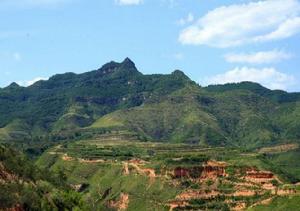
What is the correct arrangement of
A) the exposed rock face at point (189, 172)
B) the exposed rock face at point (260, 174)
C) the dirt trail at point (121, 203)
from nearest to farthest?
1. the exposed rock face at point (260, 174)
2. the dirt trail at point (121, 203)
3. the exposed rock face at point (189, 172)

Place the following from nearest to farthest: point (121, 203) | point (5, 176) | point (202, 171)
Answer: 1. point (5, 176)
2. point (202, 171)
3. point (121, 203)

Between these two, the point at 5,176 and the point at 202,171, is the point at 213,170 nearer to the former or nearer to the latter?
the point at 202,171

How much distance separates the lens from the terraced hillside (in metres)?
141

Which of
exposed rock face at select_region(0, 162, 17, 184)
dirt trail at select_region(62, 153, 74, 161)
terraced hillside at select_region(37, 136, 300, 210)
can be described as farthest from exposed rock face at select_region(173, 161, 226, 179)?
exposed rock face at select_region(0, 162, 17, 184)

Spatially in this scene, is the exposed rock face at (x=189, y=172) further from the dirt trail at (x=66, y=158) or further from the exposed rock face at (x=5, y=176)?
the exposed rock face at (x=5, y=176)

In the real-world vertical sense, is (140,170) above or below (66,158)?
below

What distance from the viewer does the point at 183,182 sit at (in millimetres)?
153875

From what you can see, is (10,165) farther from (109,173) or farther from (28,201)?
(109,173)

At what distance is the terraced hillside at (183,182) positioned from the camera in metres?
141

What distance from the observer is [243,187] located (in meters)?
146

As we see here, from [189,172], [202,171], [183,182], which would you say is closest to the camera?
[183,182]

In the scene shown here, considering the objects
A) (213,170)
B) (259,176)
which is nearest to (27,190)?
(213,170)

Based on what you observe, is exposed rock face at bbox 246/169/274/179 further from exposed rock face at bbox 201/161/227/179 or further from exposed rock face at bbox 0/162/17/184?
exposed rock face at bbox 0/162/17/184

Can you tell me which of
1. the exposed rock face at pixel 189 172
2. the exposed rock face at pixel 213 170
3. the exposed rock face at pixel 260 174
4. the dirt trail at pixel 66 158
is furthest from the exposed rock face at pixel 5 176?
the dirt trail at pixel 66 158
